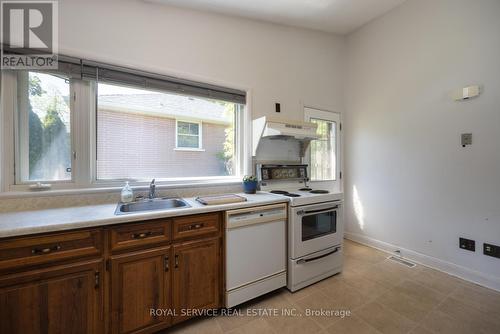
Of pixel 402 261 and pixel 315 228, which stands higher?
pixel 315 228

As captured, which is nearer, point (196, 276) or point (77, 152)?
point (196, 276)

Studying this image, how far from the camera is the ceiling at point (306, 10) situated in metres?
2.17

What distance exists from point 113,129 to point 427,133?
3485 millimetres

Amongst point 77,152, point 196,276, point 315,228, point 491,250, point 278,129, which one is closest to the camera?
point 196,276

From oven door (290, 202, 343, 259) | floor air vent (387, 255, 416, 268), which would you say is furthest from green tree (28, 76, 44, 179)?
floor air vent (387, 255, 416, 268)

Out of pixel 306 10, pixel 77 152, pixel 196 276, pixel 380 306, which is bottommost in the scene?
pixel 380 306

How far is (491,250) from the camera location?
197cm

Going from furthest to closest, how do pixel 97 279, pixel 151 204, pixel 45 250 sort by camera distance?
pixel 151 204 → pixel 97 279 → pixel 45 250

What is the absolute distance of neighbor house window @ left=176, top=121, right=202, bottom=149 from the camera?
2.22m

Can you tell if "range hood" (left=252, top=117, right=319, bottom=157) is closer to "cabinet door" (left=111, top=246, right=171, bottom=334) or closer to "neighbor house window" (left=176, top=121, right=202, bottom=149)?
"neighbor house window" (left=176, top=121, right=202, bottom=149)

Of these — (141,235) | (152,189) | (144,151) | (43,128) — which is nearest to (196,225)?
(141,235)

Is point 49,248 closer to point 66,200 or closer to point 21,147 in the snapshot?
point 66,200

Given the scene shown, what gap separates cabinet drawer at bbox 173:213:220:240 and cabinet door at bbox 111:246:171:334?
0.46 ft

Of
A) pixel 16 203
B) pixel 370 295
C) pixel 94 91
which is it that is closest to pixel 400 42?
pixel 370 295
